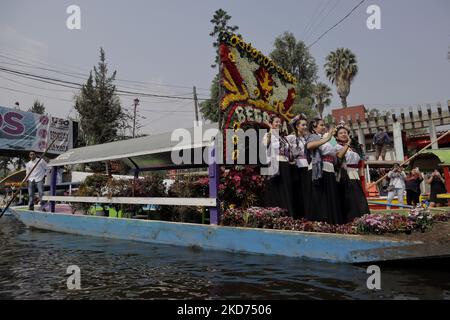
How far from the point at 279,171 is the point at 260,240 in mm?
1380

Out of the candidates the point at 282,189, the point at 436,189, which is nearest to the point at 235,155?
the point at 282,189

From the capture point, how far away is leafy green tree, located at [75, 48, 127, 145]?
28812 millimetres

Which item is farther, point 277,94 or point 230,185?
point 277,94

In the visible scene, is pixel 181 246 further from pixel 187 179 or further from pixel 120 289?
pixel 120 289

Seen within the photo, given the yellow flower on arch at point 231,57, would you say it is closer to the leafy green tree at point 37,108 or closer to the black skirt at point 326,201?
the black skirt at point 326,201

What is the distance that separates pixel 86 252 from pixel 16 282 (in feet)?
7.23

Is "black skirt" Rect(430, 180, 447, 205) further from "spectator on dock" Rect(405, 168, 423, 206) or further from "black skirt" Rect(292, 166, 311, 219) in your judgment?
"black skirt" Rect(292, 166, 311, 219)

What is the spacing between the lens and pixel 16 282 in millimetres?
4703

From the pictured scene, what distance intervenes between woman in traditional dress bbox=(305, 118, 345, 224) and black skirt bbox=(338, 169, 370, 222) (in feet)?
0.56

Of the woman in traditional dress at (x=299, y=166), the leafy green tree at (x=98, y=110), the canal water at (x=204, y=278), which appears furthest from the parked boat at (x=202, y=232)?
the leafy green tree at (x=98, y=110)

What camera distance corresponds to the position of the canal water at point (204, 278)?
3.91m

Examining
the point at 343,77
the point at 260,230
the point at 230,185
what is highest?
the point at 343,77

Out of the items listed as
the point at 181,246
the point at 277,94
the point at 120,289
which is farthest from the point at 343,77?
the point at 120,289

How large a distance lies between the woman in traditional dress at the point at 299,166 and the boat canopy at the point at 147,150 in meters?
1.48
